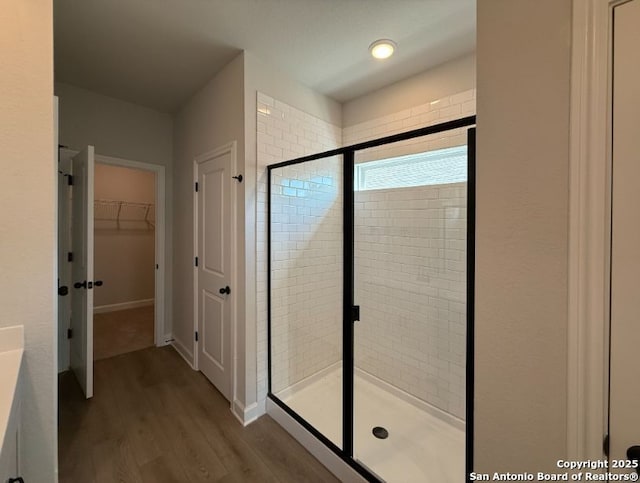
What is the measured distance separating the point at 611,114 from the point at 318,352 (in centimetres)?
246

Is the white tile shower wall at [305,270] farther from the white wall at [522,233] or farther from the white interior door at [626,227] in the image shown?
the white interior door at [626,227]

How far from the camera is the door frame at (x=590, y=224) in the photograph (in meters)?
0.73

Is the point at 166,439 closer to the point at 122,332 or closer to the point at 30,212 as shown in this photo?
the point at 30,212

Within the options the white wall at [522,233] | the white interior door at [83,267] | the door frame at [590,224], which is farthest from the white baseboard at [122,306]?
the door frame at [590,224]

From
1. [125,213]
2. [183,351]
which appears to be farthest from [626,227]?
[125,213]

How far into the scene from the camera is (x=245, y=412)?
210cm

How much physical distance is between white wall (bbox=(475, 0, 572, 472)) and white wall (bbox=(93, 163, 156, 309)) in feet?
16.9

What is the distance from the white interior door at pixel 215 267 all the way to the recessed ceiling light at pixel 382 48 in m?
1.32

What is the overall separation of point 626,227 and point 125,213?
594 centimetres

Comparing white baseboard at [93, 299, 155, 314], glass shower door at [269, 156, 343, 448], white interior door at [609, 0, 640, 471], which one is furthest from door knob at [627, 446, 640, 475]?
white baseboard at [93, 299, 155, 314]

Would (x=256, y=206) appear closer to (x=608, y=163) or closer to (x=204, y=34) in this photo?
(x=204, y=34)

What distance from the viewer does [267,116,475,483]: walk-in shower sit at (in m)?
1.97

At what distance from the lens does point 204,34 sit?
76.6 inches

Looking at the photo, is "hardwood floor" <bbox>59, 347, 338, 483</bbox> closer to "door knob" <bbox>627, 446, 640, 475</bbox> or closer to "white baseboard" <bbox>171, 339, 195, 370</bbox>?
"white baseboard" <bbox>171, 339, 195, 370</bbox>
